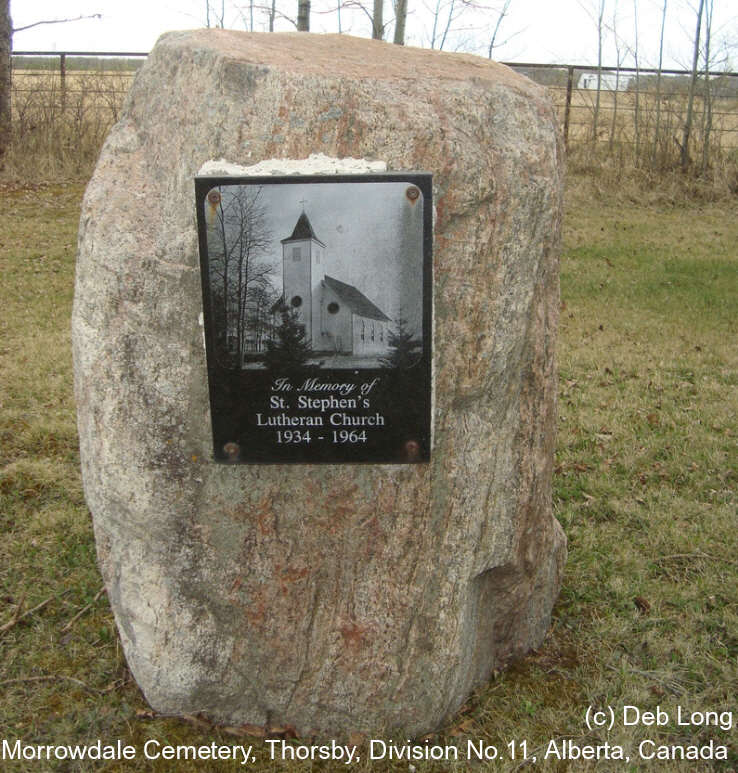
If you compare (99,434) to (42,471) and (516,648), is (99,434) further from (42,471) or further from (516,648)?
(42,471)

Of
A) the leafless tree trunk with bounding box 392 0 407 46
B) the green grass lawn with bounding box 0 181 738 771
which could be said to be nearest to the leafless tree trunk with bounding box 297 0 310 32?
the leafless tree trunk with bounding box 392 0 407 46

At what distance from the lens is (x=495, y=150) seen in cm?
228

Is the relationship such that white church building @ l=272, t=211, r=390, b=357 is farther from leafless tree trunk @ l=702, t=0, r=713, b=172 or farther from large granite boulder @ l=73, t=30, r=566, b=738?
leafless tree trunk @ l=702, t=0, r=713, b=172

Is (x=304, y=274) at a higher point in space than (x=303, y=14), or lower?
lower

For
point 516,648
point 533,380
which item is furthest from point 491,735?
point 533,380

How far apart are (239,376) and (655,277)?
7.64 m

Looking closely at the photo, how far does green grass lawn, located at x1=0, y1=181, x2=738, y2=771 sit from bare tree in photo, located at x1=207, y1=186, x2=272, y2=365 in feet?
4.14

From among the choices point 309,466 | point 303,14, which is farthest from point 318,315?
point 303,14

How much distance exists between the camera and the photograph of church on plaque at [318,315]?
87.4 inches

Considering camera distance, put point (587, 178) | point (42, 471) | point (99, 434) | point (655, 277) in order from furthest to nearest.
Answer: point (587, 178), point (655, 277), point (42, 471), point (99, 434)

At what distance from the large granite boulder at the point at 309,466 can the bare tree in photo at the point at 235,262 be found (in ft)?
0.24

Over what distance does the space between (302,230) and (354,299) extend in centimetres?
23

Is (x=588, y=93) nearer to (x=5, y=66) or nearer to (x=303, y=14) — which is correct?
(x=303, y=14)

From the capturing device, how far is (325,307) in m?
2.27
